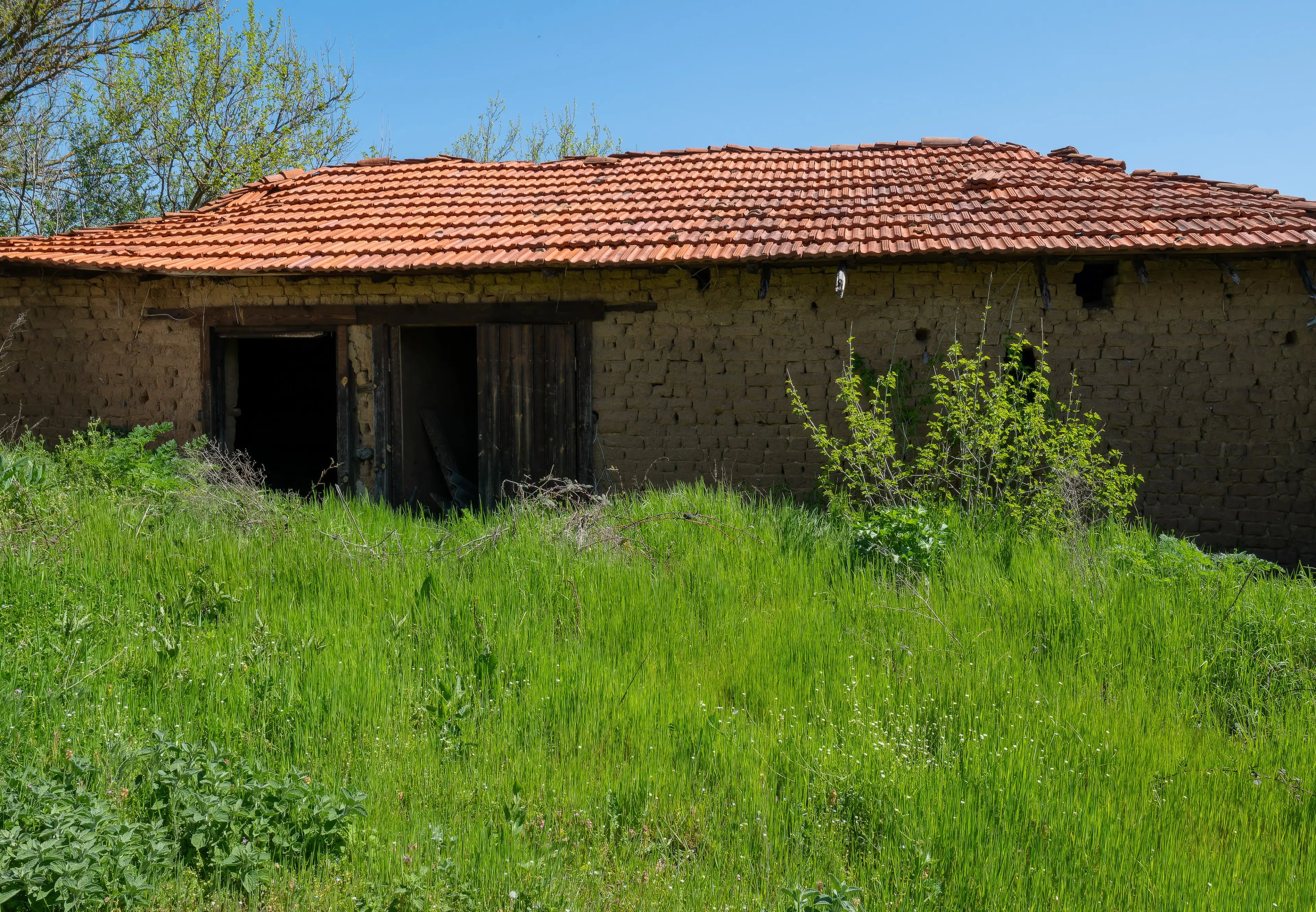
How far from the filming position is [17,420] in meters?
8.75

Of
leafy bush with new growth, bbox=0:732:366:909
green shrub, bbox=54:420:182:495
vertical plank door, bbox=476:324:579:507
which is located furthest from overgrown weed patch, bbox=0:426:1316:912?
vertical plank door, bbox=476:324:579:507

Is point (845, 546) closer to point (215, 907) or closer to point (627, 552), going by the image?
point (627, 552)

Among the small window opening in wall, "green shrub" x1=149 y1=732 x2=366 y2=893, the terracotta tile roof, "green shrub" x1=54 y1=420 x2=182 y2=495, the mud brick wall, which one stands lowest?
"green shrub" x1=149 y1=732 x2=366 y2=893

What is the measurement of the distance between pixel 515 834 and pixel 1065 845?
1925 mm

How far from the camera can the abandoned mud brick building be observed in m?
7.29

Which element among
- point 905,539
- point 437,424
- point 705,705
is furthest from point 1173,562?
point 437,424

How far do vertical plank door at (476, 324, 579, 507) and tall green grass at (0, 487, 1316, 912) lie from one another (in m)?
2.47

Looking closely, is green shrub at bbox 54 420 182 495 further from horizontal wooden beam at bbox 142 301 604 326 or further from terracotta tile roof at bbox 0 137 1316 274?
terracotta tile roof at bbox 0 137 1316 274

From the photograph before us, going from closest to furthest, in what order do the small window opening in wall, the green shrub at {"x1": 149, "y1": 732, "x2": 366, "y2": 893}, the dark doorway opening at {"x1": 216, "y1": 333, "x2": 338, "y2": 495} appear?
the green shrub at {"x1": 149, "y1": 732, "x2": 366, "y2": 893}, the small window opening in wall, the dark doorway opening at {"x1": 216, "y1": 333, "x2": 338, "y2": 495}

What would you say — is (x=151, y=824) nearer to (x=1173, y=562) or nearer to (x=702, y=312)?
(x=1173, y=562)

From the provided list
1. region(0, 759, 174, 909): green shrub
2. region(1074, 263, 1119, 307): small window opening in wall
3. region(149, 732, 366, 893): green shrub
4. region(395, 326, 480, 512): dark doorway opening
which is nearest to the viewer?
region(0, 759, 174, 909): green shrub

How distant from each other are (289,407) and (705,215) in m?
7.93

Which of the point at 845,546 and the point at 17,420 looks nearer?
the point at 845,546

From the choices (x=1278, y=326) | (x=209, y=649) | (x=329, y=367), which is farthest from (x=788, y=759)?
(x=329, y=367)
